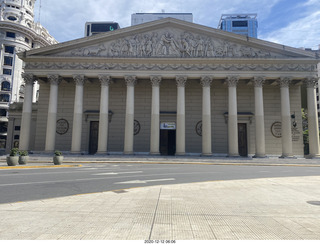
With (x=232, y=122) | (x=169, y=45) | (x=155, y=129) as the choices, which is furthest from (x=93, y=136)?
(x=232, y=122)

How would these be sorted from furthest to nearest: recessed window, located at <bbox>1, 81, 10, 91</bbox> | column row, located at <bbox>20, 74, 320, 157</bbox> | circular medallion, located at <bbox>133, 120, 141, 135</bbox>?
recessed window, located at <bbox>1, 81, 10, 91</bbox>, circular medallion, located at <bbox>133, 120, 141, 135</bbox>, column row, located at <bbox>20, 74, 320, 157</bbox>

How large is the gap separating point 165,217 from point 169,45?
28.5m

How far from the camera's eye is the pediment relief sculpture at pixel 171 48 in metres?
30.2

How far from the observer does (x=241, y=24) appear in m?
121

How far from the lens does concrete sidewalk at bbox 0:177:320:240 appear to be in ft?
14.1

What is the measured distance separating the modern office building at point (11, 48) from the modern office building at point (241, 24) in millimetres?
93610

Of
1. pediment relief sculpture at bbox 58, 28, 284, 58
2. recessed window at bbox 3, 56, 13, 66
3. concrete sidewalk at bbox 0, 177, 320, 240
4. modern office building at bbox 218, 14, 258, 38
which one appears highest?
modern office building at bbox 218, 14, 258, 38

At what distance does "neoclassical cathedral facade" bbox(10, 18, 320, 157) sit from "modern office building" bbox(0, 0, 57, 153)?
41301mm

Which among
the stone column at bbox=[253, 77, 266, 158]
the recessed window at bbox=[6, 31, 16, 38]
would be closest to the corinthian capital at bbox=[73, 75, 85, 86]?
the stone column at bbox=[253, 77, 266, 158]

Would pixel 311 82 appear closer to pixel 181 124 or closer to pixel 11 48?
pixel 181 124

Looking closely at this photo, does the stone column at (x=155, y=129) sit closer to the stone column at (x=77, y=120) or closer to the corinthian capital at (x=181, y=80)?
the corinthian capital at (x=181, y=80)

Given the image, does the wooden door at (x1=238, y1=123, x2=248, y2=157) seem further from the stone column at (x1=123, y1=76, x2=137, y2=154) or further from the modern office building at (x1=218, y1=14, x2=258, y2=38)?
the modern office building at (x1=218, y1=14, x2=258, y2=38)

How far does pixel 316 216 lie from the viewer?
5648 mm

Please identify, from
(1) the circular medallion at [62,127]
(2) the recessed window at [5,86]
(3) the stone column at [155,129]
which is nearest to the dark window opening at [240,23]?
(2) the recessed window at [5,86]
